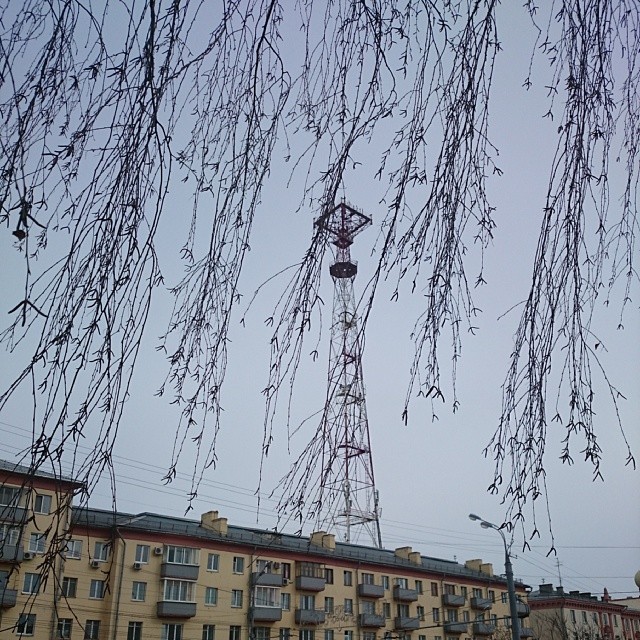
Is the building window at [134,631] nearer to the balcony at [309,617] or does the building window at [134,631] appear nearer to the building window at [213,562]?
the building window at [213,562]

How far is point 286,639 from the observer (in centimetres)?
2625

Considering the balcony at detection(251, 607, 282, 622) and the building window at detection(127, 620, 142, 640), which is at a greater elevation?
the balcony at detection(251, 607, 282, 622)

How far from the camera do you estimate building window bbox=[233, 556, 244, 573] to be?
25536mm

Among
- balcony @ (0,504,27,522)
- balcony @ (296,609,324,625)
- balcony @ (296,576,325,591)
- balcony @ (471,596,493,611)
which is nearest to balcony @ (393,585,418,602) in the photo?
balcony @ (471,596,493,611)

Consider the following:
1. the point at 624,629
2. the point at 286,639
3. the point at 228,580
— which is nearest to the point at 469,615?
the point at 286,639

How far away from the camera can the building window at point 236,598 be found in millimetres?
24875

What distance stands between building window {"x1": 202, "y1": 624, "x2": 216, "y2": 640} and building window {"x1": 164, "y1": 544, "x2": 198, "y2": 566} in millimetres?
2089

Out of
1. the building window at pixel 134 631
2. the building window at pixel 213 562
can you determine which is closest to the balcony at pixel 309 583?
the building window at pixel 213 562

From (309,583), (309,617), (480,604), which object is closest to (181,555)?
(309,583)

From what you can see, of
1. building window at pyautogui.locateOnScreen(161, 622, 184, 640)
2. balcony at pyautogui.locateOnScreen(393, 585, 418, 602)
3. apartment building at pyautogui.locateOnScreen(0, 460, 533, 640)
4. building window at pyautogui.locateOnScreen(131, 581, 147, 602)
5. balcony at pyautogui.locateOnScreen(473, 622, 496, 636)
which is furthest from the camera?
balcony at pyautogui.locateOnScreen(473, 622, 496, 636)

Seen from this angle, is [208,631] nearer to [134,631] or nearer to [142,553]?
[134,631]

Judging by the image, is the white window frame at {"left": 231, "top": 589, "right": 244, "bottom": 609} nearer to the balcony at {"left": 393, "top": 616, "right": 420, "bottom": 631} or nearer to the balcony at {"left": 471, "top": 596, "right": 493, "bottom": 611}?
the balcony at {"left": 393, "top": 616, "right": 420, "bottom": 631}

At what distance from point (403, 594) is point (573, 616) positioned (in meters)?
14.5

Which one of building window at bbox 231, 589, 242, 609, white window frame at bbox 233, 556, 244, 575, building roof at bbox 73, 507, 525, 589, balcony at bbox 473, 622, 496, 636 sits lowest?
balcony at bbox 473, 622, 496, 636
